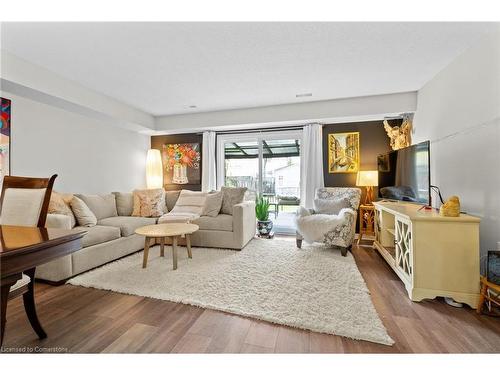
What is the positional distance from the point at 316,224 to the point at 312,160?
1.44m

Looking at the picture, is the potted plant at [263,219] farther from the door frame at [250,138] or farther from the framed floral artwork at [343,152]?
the framed floral artwork at [343,152]

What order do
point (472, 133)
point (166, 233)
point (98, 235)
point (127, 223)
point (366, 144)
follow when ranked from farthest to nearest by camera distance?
point (366, 144) → point (127, 223) → point (98, 235) → point (166, 233) → point (472, 133)

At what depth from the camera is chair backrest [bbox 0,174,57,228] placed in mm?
1448

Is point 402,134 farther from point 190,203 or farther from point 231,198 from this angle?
point 190,203

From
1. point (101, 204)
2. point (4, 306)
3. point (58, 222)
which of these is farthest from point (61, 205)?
point (4, 306)

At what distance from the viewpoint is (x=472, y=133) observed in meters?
2.10

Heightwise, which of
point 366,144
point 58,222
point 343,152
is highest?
point 366,144

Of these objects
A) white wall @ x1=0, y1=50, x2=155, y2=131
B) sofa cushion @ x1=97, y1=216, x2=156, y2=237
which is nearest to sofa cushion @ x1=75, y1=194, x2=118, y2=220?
sofa cushion @ x1=97, y1=216, x2=156, y2=237

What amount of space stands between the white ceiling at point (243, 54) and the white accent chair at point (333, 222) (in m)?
1.61

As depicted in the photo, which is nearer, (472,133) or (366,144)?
(472,133)

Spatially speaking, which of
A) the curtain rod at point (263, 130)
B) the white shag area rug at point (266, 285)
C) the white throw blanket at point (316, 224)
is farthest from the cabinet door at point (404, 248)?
A: the curtain rod at point (263, 130)

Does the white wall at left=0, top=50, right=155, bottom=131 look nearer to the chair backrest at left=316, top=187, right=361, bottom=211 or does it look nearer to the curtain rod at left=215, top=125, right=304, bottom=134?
the curtain rod at left=215, top=125, right=304, bottom=134

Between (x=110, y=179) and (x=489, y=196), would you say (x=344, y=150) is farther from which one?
(x=110, y=179)

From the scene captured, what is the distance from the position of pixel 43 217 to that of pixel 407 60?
3.54 metres
